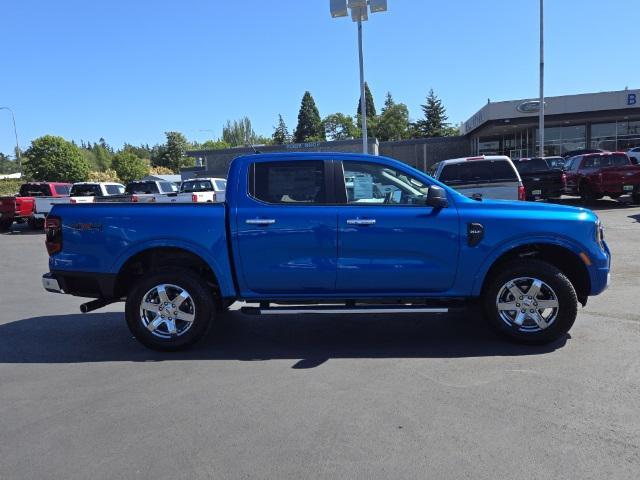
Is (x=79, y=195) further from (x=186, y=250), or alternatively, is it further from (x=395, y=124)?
(x=395, y=124)

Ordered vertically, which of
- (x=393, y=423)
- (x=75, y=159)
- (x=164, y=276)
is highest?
(x=75, y=159)

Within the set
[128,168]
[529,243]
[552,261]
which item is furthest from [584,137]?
[128,168]

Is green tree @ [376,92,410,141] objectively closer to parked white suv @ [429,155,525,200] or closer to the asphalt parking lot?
parked white suv @ [429,155,525,200]

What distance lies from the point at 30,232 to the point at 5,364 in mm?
17105

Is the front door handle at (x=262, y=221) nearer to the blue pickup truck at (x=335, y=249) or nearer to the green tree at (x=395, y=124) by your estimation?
the blue pickup truck at (x=335, y=249)

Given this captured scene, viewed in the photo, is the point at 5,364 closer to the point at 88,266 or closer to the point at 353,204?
the point at 88,266

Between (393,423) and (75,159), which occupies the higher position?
(75,159)

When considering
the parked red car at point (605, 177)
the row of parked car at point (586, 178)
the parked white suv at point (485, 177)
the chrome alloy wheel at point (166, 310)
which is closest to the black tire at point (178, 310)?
the chrome alloy wheel at point (166, 310)

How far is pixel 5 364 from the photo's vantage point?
5043 millimetres

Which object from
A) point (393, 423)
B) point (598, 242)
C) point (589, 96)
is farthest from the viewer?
point (589, 96)

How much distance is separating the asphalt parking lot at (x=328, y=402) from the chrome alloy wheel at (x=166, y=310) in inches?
10.3

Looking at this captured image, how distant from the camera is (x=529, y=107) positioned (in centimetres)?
3591

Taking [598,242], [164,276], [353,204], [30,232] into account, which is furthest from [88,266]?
[30,232]

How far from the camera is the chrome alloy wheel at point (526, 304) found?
504cm
